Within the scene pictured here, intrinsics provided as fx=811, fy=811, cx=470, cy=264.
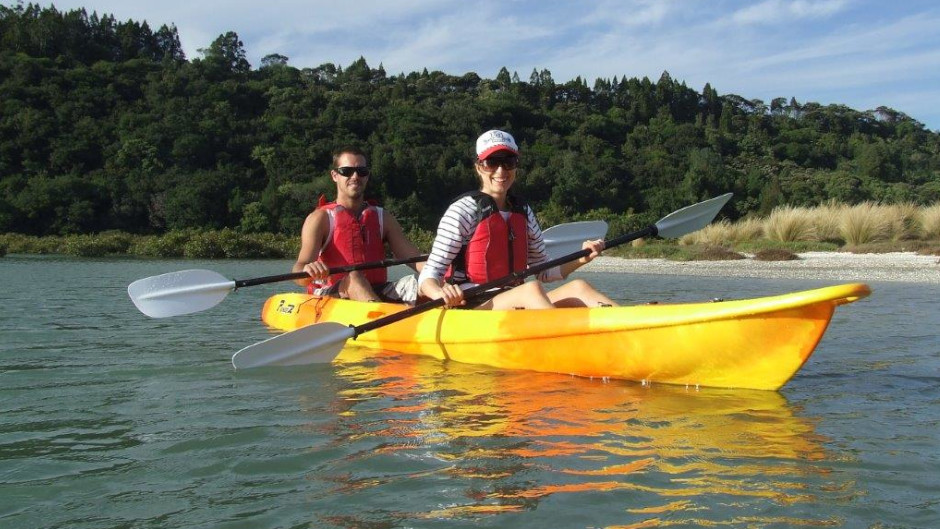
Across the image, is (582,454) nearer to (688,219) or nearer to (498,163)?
(498,163)

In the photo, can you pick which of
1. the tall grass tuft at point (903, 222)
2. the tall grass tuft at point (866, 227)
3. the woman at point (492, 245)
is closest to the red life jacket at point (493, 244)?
the woman at point (492, 245)

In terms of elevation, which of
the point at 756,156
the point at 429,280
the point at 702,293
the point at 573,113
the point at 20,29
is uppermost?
the point at 20,29

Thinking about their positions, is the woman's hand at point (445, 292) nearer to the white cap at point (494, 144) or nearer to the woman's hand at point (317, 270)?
the white cap at point (494, 144)

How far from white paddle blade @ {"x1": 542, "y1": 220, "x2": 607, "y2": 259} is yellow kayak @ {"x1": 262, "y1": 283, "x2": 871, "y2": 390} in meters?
1.33

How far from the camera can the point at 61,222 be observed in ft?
111

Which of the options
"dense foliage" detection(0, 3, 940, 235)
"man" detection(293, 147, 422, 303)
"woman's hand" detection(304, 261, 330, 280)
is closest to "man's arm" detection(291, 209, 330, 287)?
"man" detection(293, 147, 422, 303)

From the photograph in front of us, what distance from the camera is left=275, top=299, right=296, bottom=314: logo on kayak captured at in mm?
6124

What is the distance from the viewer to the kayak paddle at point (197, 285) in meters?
5.45

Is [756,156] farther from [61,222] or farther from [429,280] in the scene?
[429,280]

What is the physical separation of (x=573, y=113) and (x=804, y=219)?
4497 centimetres

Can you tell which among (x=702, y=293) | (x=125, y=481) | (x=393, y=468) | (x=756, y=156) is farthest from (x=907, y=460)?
(x=756, y=156)

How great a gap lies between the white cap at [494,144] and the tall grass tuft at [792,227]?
1210 cm

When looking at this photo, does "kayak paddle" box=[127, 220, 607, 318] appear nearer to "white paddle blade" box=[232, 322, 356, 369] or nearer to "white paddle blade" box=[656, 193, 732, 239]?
"white paddle blade" box=[656, 193, 732, 239]

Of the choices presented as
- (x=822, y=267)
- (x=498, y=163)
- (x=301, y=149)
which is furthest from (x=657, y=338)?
(x=301, y=149)
